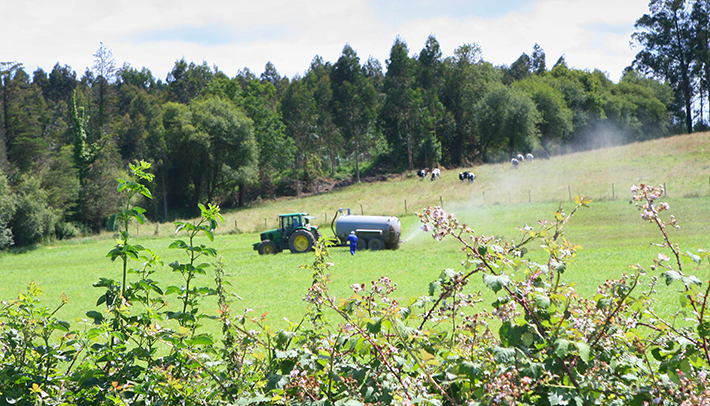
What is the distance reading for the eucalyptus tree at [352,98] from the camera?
63.2 m

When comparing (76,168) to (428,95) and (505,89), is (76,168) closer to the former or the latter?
(428,95)

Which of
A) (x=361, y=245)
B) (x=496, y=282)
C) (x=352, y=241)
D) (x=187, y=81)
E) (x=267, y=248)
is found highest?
(x=187, y=81)

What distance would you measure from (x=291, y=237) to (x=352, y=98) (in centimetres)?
4169

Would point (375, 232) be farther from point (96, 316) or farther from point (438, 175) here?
point (438, 175)

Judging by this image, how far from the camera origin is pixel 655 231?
2272 cm

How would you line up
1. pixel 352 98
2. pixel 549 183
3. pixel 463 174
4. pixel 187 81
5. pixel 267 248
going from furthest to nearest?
1. pixel 187 81
2. pixel 352 98
3. pixel 463 174
4. pixel 549 183
5. pixel 267 248

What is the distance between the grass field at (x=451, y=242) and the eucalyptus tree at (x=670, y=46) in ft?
74.7

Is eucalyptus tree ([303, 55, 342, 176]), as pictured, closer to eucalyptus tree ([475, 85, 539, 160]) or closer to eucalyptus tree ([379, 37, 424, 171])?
eucalyptus tree ([379, 37, 424, 171])

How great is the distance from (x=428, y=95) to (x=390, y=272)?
166 ft

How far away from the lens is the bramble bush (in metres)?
2.22

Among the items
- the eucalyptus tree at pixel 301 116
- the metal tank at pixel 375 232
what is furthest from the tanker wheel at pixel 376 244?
the eucalyptus tree at pixel 301 116

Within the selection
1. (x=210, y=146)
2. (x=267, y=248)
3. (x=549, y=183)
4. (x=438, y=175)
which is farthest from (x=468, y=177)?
(x=210, y=146)

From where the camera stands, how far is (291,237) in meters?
23.6

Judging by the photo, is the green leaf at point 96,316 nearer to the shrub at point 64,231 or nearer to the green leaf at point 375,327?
the green leaf at point 375,327
